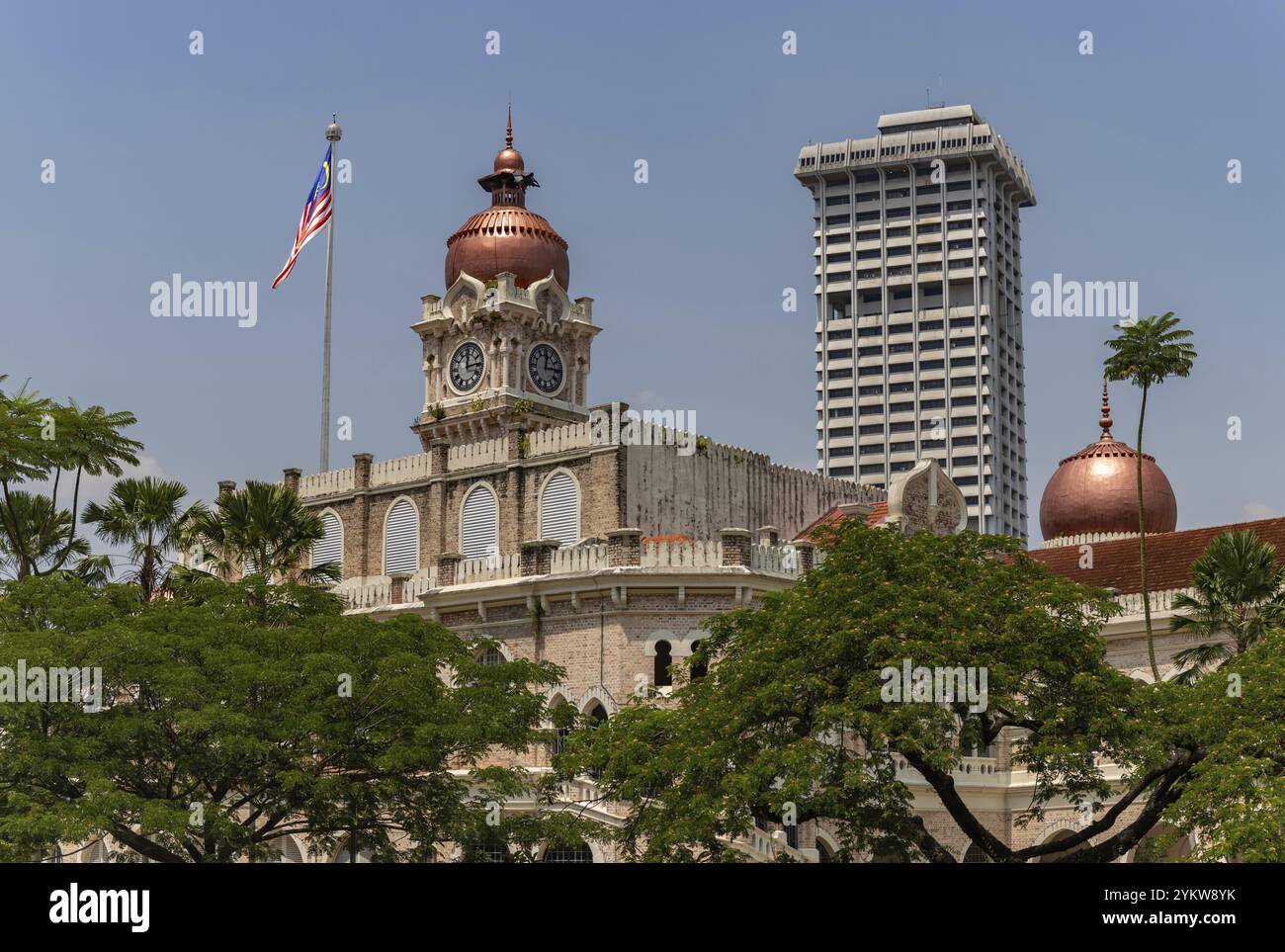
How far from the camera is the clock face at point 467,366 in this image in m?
75.9

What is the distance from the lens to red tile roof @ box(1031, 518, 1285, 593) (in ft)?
198

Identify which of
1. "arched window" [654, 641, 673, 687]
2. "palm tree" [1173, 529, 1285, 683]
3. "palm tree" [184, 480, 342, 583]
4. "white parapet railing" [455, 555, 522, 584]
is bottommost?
"arched window" [654, 641, 673, 687]

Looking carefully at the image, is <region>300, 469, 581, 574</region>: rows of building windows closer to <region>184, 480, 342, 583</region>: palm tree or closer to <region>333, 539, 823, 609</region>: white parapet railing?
<region>333, 539, 823, 609</region>: white parapet railing

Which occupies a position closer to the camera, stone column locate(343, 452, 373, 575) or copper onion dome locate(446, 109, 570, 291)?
stone column locate(343, 452, 373, 575)

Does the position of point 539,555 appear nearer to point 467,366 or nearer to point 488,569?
point 488,569

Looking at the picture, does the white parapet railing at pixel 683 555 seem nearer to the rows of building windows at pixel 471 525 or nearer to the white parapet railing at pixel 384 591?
the rows of building windows at pixel 471 525

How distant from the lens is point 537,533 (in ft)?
196

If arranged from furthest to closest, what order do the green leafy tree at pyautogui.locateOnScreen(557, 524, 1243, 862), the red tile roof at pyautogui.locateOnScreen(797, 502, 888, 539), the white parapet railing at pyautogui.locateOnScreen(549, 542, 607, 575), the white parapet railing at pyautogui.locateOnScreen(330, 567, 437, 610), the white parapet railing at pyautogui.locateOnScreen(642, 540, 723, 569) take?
the red tile roof at pyautogui.locateOnScreen(797, 502, 888, 539), the white parapet railing at pyautogui.locateOnScreen(330, 567, 437, 610), the white parapet railing at pyautogui.locateOnScreen(549, 542, 607, 575), the white parapet railing at pyautogui.locateOnScreen(642, 540, 723, 569), the green leafy tree at pyautogui.locateOnScreen(557, 524, 1243, 862)

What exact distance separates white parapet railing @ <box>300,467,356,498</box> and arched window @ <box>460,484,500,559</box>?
5.61m

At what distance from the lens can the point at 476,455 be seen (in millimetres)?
62406

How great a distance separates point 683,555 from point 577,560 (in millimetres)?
3164

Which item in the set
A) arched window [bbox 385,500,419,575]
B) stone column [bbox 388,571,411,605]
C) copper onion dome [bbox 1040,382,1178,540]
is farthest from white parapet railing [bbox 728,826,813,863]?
copper onion dome [bbox 1040,382,1178,540]
